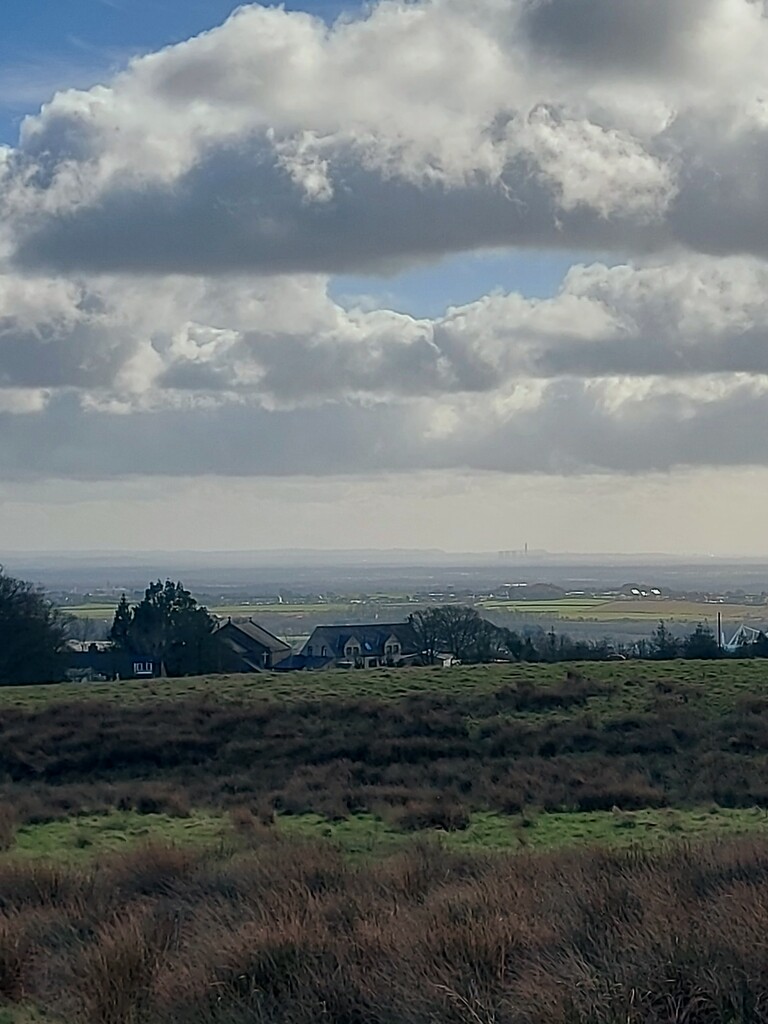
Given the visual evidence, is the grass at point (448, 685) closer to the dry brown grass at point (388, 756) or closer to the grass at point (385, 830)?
the dry brown grass at point (388, 756)

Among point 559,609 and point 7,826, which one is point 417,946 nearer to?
point 7,826

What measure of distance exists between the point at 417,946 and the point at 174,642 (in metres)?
51.2

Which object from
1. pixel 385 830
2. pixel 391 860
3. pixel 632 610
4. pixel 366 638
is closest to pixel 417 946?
pixel 391 860

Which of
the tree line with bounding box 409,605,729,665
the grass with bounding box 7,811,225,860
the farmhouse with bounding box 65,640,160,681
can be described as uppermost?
the tree line with bounding box 409,605,729,665

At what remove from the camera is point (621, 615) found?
134 m

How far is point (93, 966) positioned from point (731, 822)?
11.1 metres

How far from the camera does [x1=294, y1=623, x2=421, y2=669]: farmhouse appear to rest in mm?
66000

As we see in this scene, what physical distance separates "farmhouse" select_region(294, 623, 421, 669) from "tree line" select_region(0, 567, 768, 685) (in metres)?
2.15

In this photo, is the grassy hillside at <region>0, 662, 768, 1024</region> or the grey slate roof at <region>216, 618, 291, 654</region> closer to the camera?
the grassy hillside at <region>0, 662, 768, 1024</region>

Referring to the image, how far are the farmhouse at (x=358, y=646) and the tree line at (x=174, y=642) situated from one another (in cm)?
215

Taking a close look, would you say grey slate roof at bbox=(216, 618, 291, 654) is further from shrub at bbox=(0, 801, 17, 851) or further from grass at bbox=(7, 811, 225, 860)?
grass at bbox=(7, 811, 225, 860)

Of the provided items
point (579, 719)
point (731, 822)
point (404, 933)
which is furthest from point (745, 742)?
point (404, 933)

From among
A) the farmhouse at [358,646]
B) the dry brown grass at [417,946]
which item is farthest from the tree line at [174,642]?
the dry brown grass at [417,946]

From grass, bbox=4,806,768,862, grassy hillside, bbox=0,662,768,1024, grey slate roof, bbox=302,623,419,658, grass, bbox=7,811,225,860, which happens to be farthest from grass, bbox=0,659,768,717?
grey slate roof, bbox=302,623,419,658
